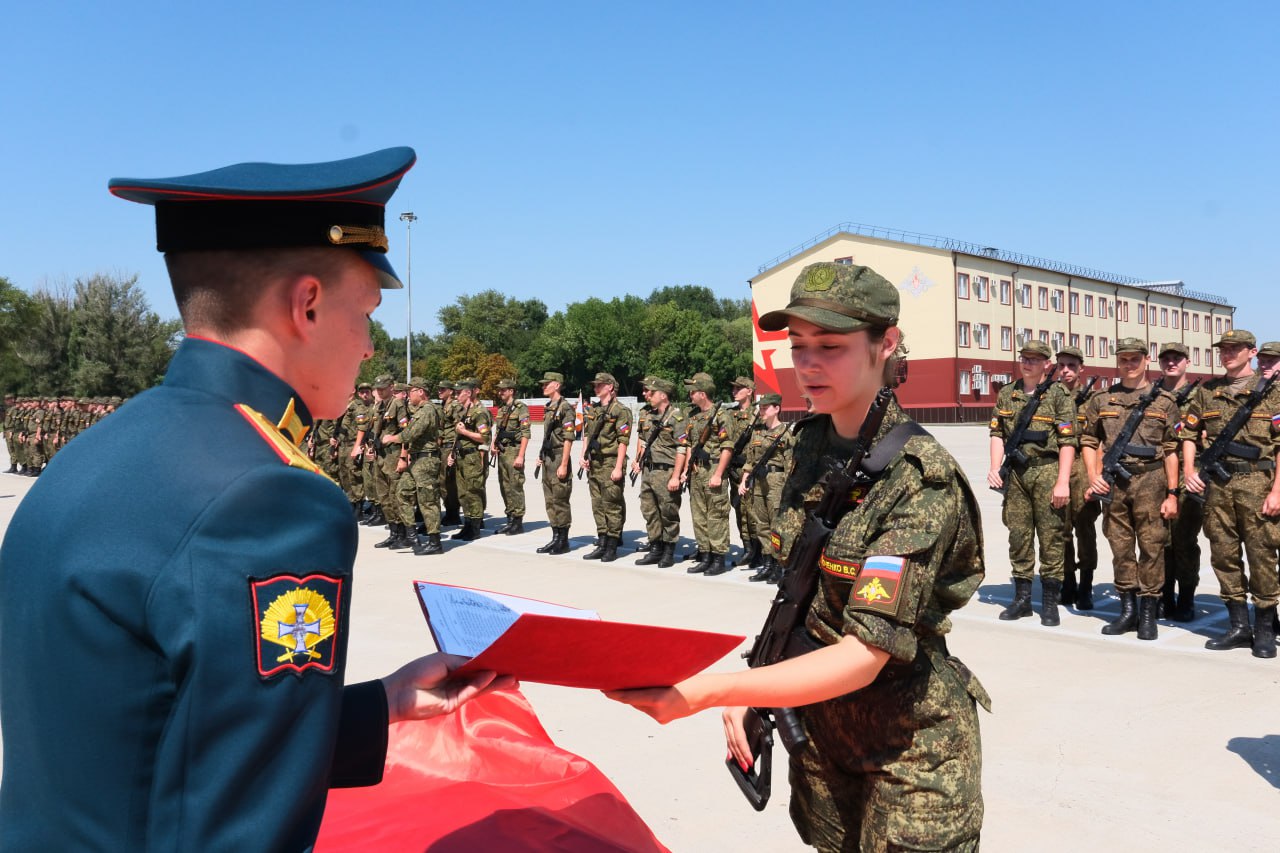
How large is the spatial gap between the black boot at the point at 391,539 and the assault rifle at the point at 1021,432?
8.01m

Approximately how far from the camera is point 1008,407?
8125 mm

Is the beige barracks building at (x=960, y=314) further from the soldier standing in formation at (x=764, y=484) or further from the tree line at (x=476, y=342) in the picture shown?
the soldier standing in formation at (x=764, y=484)

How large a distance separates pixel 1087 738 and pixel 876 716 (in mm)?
3635

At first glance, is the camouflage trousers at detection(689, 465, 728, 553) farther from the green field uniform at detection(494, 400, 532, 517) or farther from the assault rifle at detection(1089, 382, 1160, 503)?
the assault rifle at detection(1089, 382, 1160, 503)

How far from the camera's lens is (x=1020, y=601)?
7.75 m

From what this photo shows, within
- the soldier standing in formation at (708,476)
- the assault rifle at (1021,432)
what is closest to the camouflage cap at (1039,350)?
the assault rifle at (1021,432)

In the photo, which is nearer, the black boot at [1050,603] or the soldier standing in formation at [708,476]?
the black boot at [1050,603]

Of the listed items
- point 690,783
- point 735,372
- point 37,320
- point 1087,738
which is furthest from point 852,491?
point 735,372

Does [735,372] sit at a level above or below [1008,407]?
above

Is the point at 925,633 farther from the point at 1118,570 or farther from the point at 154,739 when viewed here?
the point at 1118,570

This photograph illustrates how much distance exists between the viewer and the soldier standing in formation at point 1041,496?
299 inches

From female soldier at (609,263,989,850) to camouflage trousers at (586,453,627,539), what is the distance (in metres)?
9.12

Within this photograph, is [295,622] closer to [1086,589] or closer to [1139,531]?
[1139,531]

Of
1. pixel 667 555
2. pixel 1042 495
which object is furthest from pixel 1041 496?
pixel 667 555
